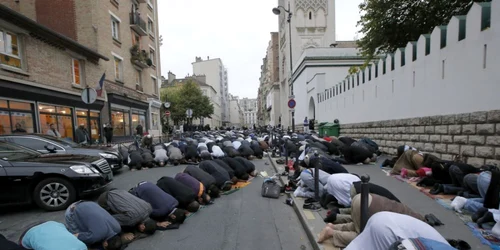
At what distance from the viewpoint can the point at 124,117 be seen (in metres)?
19.3

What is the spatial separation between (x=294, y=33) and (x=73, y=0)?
1045 inches

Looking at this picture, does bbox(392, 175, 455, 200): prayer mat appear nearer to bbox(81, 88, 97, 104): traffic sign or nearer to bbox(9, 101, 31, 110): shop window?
bbox(81, 88, 97, 104): traffic sign

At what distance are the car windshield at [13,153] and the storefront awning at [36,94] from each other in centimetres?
593

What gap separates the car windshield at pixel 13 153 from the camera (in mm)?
5148

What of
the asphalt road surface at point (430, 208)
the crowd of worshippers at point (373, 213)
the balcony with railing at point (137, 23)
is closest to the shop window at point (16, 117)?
the crowd of worshippers at point (373, 213)

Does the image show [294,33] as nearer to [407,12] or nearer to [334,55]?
[334,55]

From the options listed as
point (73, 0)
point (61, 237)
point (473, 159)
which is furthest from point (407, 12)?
point (73, 0)

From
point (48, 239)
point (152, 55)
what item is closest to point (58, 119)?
point (48, 239)

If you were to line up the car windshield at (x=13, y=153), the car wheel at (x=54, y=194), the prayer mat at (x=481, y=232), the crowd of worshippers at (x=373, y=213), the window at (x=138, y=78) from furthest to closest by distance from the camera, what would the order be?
the window at (x=138, y=78) < the car windshield at (x=13, y=153) < the car wheel at (x=54, y=194) < the prayer mat at (x=481, y=232) < the crowd of worshippers at (x=373, y=213)

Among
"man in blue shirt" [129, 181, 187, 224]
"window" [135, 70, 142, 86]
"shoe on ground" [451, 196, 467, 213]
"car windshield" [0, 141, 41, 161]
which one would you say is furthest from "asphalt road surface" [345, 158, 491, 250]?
"window" [135, 70, 142, 86]

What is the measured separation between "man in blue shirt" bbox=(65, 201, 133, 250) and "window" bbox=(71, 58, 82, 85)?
1386 cm

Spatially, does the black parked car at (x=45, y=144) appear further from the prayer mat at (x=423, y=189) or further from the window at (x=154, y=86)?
the window at (x=154, y=86)

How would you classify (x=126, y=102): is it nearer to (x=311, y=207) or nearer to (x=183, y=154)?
(x=183, y=154)

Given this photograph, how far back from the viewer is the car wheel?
4.86m
